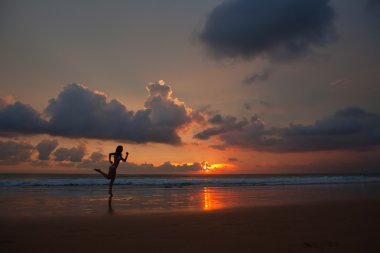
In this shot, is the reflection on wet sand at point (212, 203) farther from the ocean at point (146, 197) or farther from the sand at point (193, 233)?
the sand at point (193, 233)

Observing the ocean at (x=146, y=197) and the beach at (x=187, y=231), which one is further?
the ocean at (x=146, y=197)

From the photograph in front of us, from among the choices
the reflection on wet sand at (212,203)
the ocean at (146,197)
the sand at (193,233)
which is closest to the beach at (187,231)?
the sand at (193,233)

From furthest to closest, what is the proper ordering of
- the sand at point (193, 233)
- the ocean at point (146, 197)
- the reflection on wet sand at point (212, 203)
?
1. the reflection on wet sand at point (212, 203)
2. the ocean at point (146, 197)
3. the sand at point (193, 233)

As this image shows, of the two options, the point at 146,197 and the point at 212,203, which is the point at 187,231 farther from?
the point at 146,197

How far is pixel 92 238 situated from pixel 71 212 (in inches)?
163

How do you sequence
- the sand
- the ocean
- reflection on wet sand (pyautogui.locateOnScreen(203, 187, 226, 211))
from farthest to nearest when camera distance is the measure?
reflection on wet sand (pyautogui.locateOnScreen(203, 187, 226, 211)) < the ocean < the sand

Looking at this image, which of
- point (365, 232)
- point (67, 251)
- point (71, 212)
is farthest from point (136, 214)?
point (365, 232)

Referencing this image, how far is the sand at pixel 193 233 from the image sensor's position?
5.73 metres

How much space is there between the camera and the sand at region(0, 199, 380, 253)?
573cm

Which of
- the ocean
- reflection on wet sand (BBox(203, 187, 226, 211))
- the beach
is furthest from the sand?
reflection on wet sand (BBox(203, 187, 226, 211))

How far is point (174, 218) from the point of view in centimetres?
886

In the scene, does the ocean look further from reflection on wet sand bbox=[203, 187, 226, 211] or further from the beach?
the beach

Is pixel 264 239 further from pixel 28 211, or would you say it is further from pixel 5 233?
pixel 28 211

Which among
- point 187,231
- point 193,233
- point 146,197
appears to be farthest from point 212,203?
point 193,233
